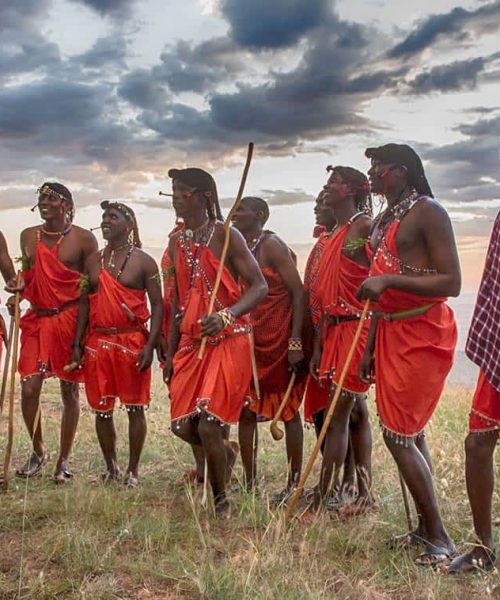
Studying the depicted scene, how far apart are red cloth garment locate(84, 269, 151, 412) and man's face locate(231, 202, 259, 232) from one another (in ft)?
3.47

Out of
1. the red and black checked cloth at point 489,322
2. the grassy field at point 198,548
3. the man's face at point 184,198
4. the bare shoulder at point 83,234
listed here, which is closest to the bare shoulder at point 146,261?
the bare shoulder at point 83,234

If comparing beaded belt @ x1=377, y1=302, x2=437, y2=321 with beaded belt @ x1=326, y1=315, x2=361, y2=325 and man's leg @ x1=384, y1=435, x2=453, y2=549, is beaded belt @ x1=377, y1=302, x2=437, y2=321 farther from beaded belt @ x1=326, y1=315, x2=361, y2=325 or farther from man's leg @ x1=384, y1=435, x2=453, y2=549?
beaded belt @ x1=326, y1=315, x2=361, y2=325

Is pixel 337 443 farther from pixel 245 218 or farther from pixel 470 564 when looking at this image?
pixel 245 218

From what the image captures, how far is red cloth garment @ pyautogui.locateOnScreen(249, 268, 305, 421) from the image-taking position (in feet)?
21.0

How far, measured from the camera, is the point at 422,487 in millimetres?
4664

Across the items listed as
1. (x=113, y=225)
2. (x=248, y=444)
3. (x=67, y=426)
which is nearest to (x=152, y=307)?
(x=113, y=225)

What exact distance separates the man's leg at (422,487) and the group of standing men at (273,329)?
1 centimetres

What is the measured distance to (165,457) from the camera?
791 centimetres

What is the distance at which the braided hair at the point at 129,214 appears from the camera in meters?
6.88

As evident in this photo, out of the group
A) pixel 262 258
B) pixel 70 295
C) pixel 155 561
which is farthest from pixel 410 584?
pixel 70 295

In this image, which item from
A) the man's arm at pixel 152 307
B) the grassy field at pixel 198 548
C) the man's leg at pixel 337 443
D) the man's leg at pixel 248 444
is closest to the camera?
the grassy field at pixel 198 548

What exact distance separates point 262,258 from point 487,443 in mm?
2636

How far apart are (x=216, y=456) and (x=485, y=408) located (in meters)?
1.95

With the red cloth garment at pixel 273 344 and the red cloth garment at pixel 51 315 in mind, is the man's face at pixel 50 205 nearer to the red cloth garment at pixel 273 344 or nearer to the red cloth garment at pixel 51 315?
the red cloth garment at pixel 51 315
